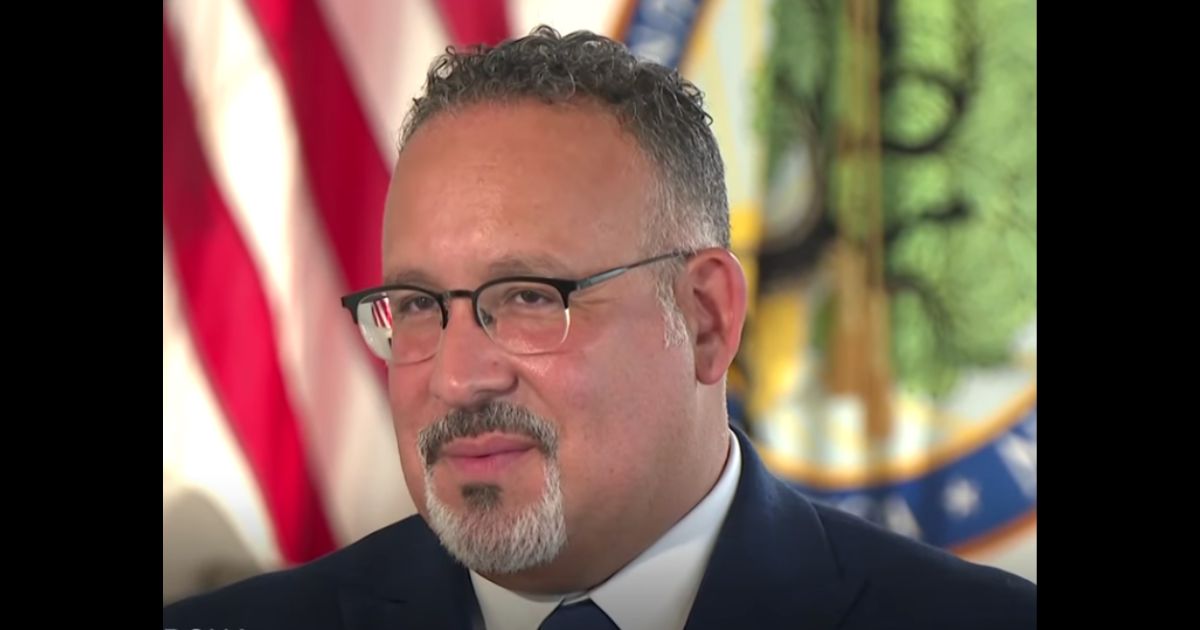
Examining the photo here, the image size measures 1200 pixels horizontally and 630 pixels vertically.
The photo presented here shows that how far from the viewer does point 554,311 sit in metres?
1.40

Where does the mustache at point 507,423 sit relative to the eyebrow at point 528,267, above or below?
below

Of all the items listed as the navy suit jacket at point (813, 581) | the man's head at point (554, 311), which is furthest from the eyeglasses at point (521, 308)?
the navy suit jacket at point (813, 581)

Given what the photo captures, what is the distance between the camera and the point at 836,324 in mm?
1606

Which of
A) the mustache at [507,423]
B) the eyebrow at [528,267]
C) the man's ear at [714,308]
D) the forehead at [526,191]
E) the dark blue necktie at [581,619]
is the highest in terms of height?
the forehead at [526,191]

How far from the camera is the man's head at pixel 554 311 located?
140 cm

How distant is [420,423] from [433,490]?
80 millimetres

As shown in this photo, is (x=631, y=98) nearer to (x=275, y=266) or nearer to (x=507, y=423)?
(x=507, y=423)

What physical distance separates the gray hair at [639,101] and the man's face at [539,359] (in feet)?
0.06

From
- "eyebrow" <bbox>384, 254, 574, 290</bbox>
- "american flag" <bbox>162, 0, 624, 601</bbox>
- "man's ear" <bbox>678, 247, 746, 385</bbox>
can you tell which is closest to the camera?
"eyebrow" <bbox>384, 254, 574, 290</bbox>

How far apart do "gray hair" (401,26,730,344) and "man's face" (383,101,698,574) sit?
0.06 feet

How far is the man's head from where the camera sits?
1396 millimetres

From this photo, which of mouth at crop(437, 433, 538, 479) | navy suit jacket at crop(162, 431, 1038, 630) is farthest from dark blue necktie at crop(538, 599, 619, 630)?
mouth at crop(437, 433, 538, 479)

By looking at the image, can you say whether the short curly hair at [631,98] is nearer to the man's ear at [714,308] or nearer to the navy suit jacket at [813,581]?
the man's ear at [714,308]

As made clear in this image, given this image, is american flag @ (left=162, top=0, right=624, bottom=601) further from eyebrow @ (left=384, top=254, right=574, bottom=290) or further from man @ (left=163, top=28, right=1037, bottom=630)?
eyebrow @ (left=384, top=254, right=574, bottom=290)
